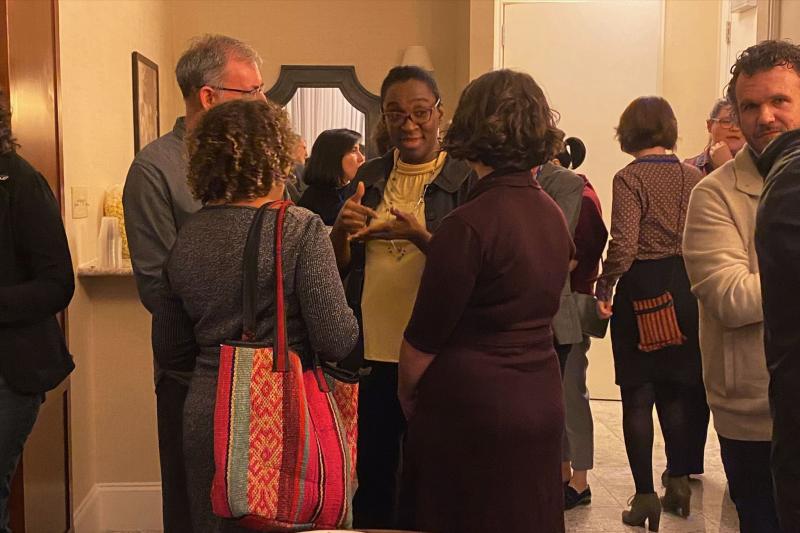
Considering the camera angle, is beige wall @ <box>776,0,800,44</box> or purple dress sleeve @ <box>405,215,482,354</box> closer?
purple dress sleeve @ <box>405,215,482,354</box>

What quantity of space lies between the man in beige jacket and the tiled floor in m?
1.60

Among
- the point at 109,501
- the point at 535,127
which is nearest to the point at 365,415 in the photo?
the point at 535,127

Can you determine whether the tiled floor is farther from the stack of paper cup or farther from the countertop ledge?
the stack of paper cup

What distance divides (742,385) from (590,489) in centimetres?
219

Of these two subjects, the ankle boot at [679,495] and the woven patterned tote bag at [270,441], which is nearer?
the woven patterned tote bag at [270,441]

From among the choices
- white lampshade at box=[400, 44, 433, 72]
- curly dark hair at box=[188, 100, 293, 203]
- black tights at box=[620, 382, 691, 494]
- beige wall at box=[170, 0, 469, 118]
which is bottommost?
black tights at box=[620, 382, 691, 494]

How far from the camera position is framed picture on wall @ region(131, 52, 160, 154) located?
208 inches

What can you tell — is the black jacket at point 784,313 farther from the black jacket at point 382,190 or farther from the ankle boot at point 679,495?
the ankle boot at point 679,495

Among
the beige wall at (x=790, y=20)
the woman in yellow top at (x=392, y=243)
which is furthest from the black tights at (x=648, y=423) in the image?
the woman in yellow top at (x=392, y=243)

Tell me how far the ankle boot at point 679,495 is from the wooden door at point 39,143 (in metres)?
2.36

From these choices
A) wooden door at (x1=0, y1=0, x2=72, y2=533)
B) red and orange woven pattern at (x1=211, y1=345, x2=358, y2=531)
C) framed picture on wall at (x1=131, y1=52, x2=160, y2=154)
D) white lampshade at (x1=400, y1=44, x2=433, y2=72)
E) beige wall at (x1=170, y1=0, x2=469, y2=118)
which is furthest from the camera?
beige wall at (x1=170, y1=0, x2=469, y2=118)

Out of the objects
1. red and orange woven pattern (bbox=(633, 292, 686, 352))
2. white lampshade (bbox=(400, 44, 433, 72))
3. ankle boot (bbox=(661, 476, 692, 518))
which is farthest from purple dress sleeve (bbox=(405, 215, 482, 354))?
white lampshade (bbox=(400, 44, 433, 72))

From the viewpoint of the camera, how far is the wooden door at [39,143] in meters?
2.93

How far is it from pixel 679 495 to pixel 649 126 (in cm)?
150
